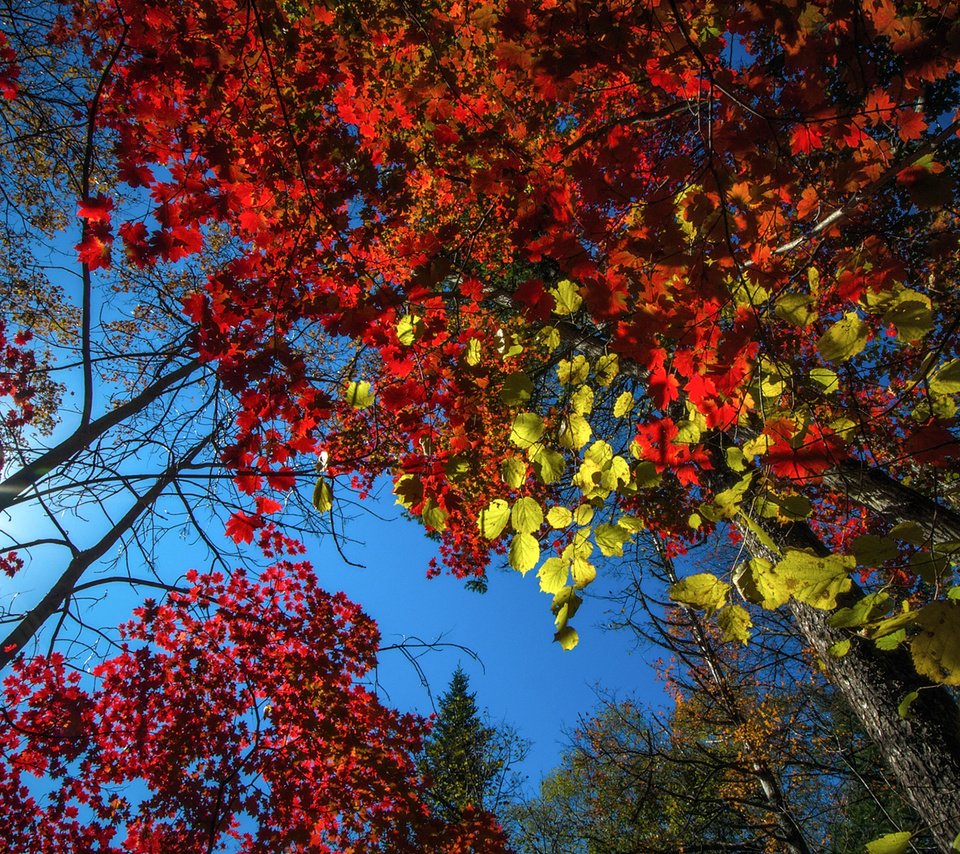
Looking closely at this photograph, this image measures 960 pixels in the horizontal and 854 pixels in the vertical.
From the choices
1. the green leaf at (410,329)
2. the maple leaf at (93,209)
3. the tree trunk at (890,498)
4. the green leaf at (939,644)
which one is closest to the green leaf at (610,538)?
the green leaf at (939,644)

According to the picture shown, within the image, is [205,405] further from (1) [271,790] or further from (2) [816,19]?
(1) [271,790]

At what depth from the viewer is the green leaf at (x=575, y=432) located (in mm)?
1938

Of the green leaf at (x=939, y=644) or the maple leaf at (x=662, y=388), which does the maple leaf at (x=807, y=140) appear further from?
the green leaf at (x=939, y=644)

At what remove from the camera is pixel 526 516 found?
1.68 metres

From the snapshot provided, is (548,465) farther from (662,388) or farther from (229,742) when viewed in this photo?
(229,742)

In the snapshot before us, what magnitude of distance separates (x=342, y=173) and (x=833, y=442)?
3.48 meters

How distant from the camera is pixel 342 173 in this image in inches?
142

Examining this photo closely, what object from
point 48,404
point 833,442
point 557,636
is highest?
point 48,404

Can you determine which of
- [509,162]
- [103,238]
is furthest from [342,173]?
[103,238]

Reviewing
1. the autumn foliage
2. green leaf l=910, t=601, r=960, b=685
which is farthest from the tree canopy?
the autumn foliage

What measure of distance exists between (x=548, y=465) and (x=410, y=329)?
1.05 m

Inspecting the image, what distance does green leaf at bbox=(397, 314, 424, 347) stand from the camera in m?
2.41

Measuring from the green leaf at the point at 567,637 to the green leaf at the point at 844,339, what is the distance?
1.20m

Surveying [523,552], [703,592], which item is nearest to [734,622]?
[703,592]
